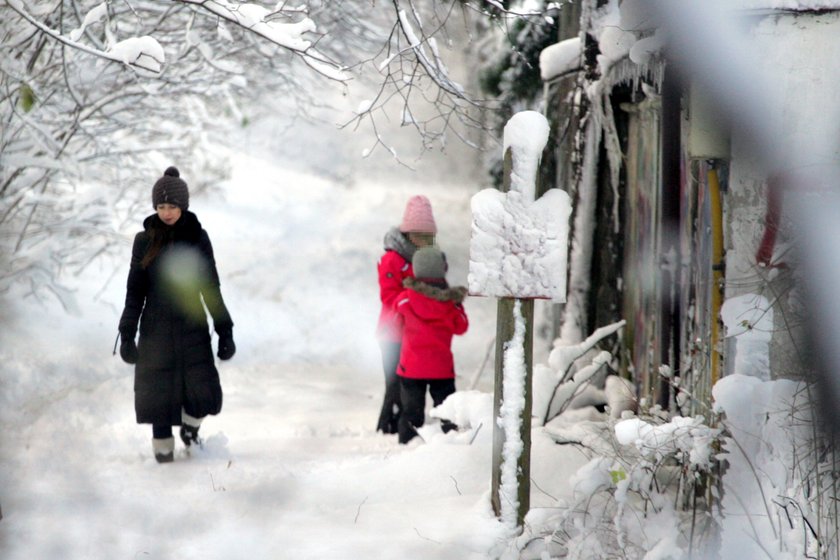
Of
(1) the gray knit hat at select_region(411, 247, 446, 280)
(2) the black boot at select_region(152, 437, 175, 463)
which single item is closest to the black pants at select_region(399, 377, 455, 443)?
(1) the gray knit hat at select_region(411, 247, 446, 280)

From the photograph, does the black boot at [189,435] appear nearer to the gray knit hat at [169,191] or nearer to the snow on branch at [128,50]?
the gray knit hat at [169,191]

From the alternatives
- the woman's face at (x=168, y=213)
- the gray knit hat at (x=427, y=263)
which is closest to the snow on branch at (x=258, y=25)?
the woman's face at (x=168, y=213)

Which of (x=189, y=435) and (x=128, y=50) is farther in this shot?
(x=189, y=435)

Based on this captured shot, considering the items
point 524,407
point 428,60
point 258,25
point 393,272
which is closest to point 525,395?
point 524,407

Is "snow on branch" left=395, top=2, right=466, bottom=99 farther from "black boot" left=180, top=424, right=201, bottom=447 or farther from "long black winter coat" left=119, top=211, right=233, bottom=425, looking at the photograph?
"black boot" left=180, top=424, right=201, bottom=447

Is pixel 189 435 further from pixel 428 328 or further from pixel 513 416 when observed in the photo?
pixel 513 416

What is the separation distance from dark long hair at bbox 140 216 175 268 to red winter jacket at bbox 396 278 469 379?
1811mm

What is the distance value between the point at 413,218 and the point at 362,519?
3.32 metres

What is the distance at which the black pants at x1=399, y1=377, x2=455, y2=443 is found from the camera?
7.24 m

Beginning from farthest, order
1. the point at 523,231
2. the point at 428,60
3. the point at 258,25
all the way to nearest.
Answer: the point at 428,60
the point at 258,25
the point at 523,231

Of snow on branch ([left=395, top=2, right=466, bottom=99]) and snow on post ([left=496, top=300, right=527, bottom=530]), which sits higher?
snow on branch ([left=395, top=2, right=466, bottom=99])

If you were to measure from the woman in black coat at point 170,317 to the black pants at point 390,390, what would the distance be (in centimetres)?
184

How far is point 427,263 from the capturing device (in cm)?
713

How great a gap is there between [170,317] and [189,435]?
2.64 feet
